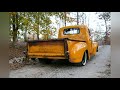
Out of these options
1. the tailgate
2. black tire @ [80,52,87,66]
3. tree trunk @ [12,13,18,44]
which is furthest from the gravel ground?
tree trunk @ [12,13,18,44]

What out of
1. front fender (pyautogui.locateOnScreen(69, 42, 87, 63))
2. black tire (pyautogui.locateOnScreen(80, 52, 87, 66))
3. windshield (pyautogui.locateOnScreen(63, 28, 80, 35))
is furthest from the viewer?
windshield (pyautogui.locateOnScreen(63, 28, 80, 35))

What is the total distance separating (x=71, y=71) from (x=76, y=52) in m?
0.37

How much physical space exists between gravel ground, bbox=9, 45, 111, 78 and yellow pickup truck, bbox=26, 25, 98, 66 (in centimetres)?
14

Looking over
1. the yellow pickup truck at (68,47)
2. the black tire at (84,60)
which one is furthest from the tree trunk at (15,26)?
the black tire at (84,60)

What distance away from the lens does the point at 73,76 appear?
3.32 metres

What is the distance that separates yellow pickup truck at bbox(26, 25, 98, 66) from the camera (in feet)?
10.8

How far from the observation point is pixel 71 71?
333cm

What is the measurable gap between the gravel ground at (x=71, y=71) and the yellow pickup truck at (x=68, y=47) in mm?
137

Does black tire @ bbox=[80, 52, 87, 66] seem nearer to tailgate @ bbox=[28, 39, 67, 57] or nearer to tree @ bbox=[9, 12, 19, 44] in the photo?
tailgate @ bbox=[28, 39, 67, 57]
